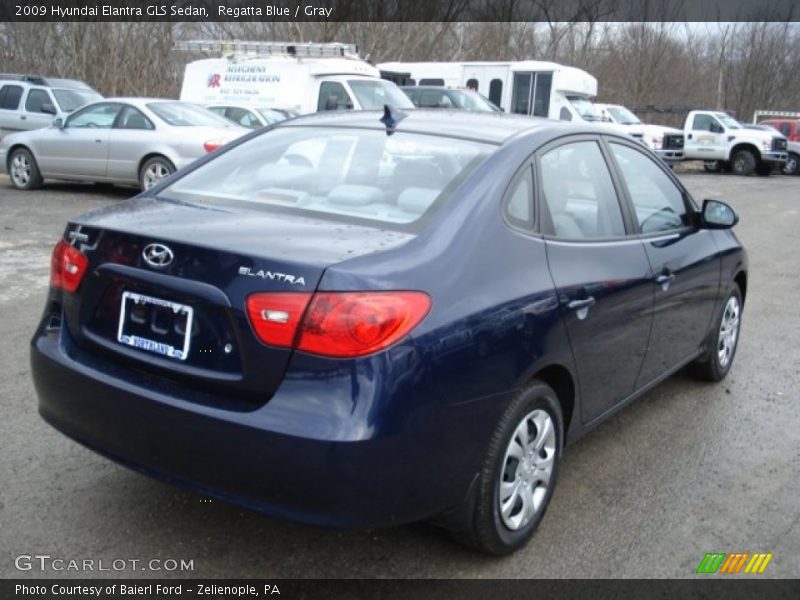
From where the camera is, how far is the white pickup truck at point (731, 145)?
25234mm

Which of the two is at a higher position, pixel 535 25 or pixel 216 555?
pixel 535 25

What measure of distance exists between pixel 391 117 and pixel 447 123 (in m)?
0.26

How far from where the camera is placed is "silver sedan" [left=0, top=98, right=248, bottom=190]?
11445 mm

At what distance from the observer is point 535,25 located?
43125mm


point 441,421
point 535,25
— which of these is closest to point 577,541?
point 441,421

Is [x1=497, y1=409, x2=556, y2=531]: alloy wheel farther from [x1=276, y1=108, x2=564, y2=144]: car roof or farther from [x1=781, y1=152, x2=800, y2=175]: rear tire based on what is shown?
[x1=781, y1=152, x2=800, y2=175]: rear tire

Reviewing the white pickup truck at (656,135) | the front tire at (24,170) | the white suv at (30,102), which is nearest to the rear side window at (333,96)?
the white suv at (30,102)

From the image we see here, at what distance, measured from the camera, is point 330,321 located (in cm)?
241

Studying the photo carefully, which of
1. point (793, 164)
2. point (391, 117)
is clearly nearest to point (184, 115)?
point (391, 117)

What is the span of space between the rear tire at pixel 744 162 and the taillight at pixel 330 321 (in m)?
26.0

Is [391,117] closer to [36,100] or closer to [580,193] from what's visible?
[580,193]

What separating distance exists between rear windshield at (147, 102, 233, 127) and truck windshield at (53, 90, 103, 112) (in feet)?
15.0

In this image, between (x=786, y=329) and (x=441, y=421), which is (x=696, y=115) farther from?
(x=441, y=421)

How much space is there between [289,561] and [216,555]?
27 centimetres
